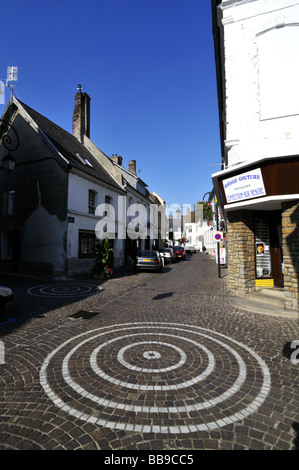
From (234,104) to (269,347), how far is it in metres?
7.75

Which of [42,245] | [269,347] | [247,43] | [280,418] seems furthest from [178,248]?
[280,418]

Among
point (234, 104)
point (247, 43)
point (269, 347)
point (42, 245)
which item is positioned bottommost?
point (269, 347)

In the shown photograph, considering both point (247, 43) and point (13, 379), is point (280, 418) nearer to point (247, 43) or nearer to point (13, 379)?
point (13, 379)

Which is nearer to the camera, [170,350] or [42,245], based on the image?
[170,350]

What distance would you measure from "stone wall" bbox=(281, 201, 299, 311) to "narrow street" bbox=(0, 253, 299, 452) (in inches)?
32.5

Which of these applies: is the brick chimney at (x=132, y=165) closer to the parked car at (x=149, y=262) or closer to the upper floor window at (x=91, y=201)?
the upper floor window at (x=91, y=201)

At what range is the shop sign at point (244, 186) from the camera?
6.91 meters

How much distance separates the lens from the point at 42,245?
44.7 ft

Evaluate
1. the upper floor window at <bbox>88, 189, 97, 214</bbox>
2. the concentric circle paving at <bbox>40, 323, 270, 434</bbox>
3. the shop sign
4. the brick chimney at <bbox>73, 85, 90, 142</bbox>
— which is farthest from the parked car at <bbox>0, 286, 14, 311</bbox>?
the brick chimney at <bbox>73, 85, 90, 142</bbox>

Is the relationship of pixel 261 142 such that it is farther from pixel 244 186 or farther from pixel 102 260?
pixel 102 260

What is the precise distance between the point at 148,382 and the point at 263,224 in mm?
7881

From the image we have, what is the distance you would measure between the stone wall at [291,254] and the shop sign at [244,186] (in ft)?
3.22

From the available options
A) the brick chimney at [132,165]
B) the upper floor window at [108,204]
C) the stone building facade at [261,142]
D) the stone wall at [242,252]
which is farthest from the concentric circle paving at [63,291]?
the brick chimney at [132,165]

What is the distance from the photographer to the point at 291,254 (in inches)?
255
